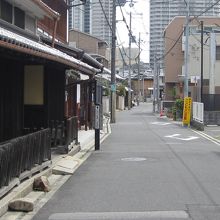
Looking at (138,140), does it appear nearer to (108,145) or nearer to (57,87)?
(108,145)

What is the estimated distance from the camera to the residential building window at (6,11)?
15.1 meters

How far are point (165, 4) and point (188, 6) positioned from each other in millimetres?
1567

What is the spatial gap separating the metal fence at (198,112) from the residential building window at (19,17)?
1800 centimetres

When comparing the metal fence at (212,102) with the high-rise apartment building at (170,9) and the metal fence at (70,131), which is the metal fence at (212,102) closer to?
the high-rise apartment building at (170,9)

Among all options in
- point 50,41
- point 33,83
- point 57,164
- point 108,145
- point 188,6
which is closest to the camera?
point 57,164

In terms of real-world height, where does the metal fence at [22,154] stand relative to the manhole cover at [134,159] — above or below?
above

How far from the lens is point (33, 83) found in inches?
605

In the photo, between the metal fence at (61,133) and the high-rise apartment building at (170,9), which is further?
the high-rise apartment building at (170,9)

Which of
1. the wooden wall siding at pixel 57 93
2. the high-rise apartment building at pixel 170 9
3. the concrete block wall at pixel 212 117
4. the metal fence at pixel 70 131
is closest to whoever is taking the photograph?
the metal fence at pixel 70 131

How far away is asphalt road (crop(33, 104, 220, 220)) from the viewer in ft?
27.6

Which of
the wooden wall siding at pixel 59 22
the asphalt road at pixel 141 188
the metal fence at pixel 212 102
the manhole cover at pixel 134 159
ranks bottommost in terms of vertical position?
the manhole cover at pixel 134 159

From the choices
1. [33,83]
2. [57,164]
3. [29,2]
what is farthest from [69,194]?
[29,2]

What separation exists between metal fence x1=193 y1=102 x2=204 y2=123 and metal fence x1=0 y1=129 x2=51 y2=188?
21023mm

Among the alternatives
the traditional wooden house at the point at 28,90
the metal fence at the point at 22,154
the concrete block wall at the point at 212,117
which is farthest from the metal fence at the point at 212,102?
the metal fence at the point at 22,154
